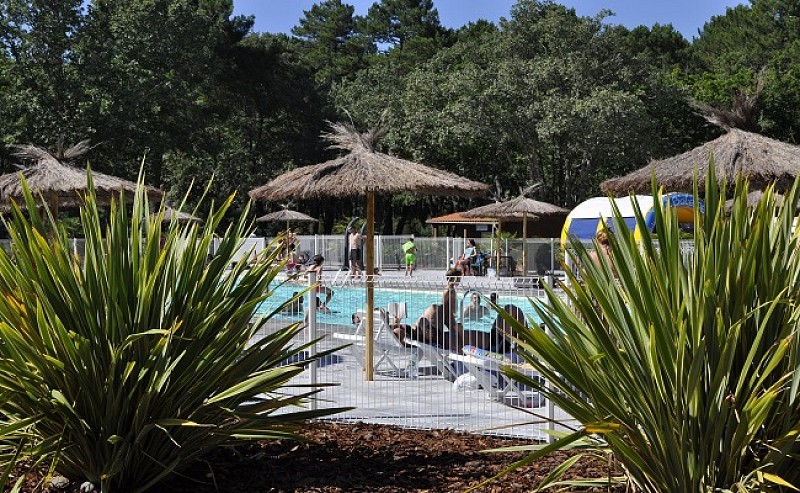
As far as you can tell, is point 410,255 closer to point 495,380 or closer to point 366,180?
point 366,180

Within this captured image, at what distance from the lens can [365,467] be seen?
6.03m

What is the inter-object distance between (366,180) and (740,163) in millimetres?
5459

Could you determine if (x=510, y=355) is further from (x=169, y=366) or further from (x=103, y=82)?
(x=103, y=82)

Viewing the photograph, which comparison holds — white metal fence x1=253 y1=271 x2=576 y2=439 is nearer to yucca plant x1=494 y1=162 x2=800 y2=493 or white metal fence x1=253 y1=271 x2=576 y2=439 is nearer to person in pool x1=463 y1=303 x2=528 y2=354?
person in pool x1=463 y1=303 x2=528 y2=354

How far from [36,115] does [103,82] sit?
130 inches

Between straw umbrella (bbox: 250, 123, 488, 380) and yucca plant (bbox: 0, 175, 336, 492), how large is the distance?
4.60m

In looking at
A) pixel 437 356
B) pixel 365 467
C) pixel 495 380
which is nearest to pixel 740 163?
pixel 437 356

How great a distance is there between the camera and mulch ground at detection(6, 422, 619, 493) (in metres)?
5.58

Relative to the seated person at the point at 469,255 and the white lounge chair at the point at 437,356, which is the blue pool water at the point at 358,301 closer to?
the white lounge chair at the point at 437,356

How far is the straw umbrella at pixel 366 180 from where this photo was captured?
10.6 metres

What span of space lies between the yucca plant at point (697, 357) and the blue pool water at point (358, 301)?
368 cm

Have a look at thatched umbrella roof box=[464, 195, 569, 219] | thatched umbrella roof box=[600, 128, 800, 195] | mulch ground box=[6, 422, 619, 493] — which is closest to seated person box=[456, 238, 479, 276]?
thatched umbrella roof box=[464, 195, 569, 219]

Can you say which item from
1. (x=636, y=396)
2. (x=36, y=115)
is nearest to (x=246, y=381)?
(x=636, y=396)

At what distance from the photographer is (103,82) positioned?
40781 millimetres
